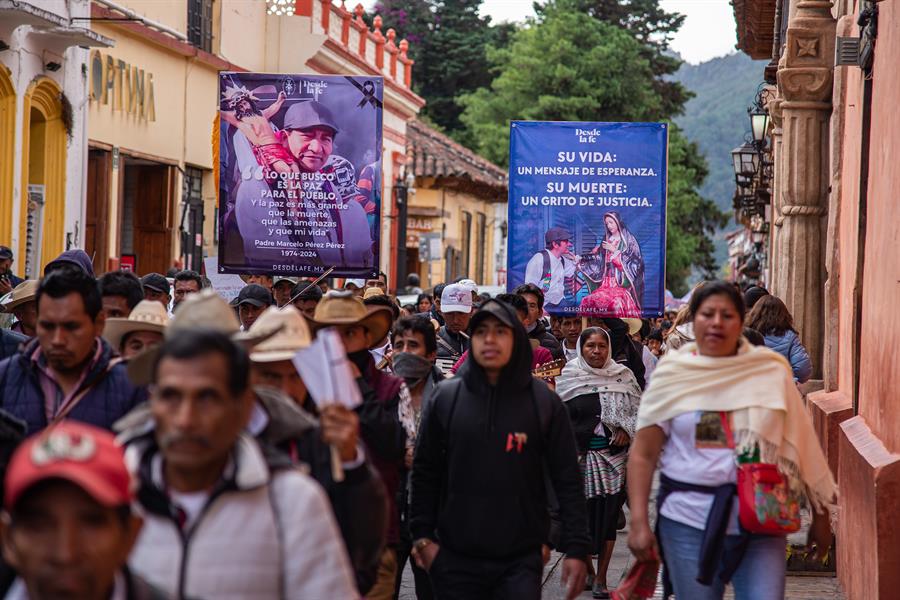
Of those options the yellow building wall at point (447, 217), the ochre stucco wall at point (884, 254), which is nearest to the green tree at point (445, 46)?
the yellow building wall at point (447, 217)

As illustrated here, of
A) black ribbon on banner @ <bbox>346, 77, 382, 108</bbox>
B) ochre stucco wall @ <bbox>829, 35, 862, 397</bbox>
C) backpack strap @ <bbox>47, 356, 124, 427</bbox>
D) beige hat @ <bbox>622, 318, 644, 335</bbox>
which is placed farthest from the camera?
beige hat @ <bbox>622, 318, 644, 335</bbox>

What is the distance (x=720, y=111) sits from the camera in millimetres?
180375

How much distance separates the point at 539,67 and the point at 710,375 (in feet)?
154

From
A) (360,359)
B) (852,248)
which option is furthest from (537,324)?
(360,359)

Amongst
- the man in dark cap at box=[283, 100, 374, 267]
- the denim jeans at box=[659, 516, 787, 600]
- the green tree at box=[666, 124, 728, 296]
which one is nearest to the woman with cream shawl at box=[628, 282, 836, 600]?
the denim jeans at box=[659, 516, 787, 600]

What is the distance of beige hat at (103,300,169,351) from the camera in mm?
6805

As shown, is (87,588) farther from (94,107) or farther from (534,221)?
(94,107)

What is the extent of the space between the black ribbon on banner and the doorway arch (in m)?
9.65

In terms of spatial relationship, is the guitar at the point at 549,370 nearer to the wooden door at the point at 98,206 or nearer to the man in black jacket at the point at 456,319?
the man in black jacket at the point at 456,319

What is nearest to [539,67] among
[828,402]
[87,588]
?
[828,402]

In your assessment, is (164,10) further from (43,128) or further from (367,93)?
(367,93)

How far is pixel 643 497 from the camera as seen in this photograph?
20.1 feet

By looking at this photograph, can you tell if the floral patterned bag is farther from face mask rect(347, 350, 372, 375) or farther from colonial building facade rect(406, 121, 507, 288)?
colonial building facade rect(406, 121, 507, 288)

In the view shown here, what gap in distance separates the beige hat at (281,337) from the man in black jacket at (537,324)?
228 inches
